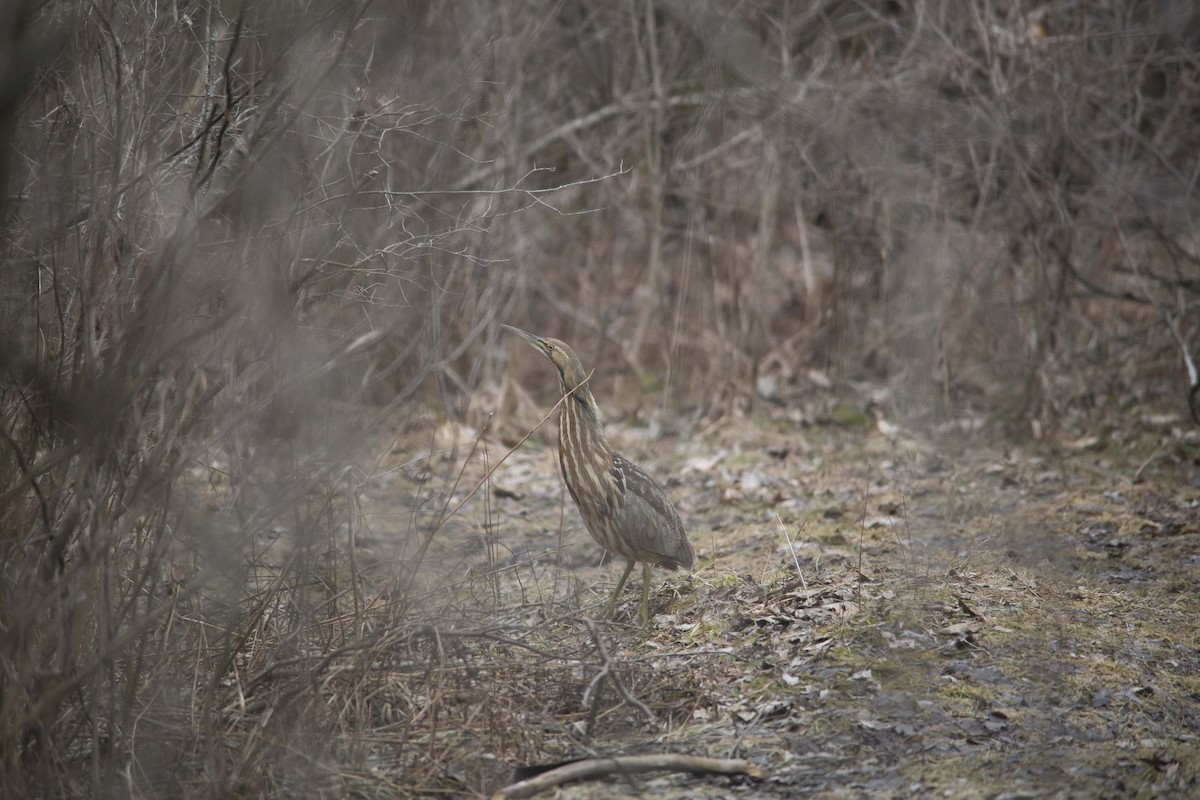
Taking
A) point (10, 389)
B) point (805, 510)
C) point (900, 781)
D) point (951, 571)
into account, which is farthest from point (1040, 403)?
point (10, 389)

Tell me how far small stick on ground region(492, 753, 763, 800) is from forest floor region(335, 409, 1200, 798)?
0.07m

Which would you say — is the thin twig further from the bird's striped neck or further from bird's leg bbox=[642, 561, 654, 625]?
the bird's striped neck

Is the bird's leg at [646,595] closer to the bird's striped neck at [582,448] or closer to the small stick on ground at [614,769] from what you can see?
the bird's striped neck at [582,448]

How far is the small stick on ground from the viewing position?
12.0 feet

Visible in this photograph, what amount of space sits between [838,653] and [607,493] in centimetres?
117

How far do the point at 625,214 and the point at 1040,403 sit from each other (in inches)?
144

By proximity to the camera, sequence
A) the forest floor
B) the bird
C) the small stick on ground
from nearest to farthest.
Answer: the small stick on ground, the forest floor, the bird

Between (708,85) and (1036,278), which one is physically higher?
(708,85)

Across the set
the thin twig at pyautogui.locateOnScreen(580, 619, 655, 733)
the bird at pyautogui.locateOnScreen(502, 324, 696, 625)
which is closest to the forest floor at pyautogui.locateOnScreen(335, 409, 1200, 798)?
the thin twig at pyautogui.locateOnScreen(580, 619, 655, 733)

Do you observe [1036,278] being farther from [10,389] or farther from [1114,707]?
[10,389]

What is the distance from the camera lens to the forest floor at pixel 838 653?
391cm

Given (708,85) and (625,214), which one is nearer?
(708,85)

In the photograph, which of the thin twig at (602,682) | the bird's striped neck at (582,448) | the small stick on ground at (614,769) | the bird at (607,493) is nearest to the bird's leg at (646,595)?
the bird at (607,493)

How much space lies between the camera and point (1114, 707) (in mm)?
4297
